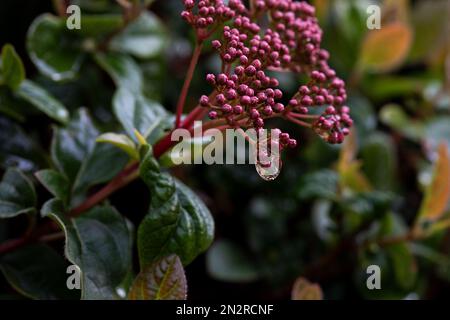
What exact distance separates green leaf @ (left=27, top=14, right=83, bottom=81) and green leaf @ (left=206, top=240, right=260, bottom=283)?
18.3 inches

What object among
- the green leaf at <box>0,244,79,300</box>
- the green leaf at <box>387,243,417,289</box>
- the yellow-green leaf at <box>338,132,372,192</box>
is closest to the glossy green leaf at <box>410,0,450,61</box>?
the yellow-green leaf at <box>338,132,372,192</box>

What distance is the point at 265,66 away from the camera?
0.85 m

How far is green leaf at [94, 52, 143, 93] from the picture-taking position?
1.17 metres

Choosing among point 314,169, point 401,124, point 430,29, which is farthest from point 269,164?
point 430,29

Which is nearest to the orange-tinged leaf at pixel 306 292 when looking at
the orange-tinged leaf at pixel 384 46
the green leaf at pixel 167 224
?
the green leaf at pixel 167 224

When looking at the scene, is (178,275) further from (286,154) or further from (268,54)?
(286,154)

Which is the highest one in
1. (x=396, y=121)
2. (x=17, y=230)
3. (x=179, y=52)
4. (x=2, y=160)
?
(x=179, y=52)

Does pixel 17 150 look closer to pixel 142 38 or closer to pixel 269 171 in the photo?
pixel 142 38

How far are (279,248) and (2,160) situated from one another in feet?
1.98

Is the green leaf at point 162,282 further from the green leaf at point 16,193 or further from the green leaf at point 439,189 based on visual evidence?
the green leaf at point 439,189

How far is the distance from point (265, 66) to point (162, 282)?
1.09 feet

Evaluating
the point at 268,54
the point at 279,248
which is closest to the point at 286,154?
the point at 279,248

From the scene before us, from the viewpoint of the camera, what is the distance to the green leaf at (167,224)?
814 millimetres

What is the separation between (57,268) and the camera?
3.20ft
